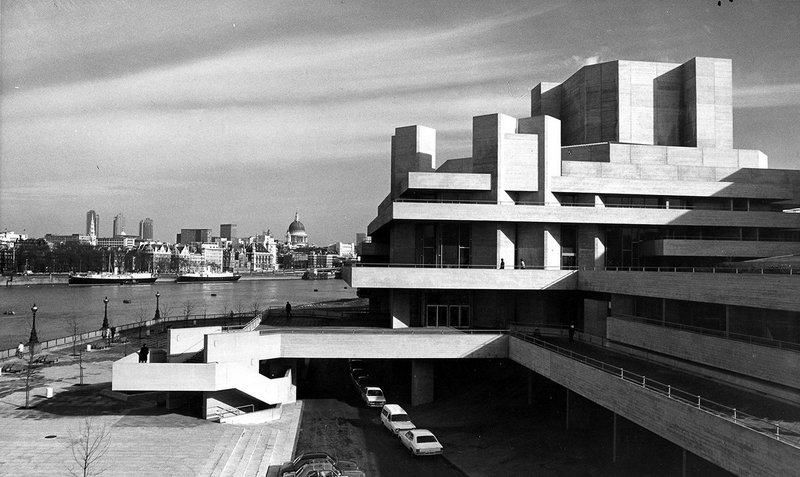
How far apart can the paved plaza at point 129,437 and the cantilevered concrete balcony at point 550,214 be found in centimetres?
1395

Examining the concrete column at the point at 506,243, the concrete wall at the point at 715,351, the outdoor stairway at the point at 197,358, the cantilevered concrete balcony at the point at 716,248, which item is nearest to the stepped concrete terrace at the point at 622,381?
the concrete wall at the point at 715,351

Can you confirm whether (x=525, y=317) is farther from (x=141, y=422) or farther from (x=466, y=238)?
(x=141, y=422)

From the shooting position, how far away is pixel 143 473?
20609mm

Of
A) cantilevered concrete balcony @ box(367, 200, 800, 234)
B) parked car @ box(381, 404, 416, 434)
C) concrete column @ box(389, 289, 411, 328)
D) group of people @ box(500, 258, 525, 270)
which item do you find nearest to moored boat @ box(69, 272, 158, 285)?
concrete column @ box(389, 289, 411, 328)

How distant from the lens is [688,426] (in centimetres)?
1652

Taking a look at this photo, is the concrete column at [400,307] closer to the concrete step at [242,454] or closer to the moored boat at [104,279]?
the concrete step at [242,454]

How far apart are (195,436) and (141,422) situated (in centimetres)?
387

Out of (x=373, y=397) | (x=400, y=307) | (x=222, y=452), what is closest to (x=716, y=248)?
(x=400, y=307)

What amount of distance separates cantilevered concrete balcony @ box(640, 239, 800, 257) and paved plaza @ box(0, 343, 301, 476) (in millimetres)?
24851

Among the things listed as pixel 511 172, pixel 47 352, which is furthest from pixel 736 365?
pixel 47 352

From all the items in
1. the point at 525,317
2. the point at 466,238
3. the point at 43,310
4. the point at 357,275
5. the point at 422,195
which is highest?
the point at 422,195

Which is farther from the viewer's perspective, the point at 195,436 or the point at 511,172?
the point at 511,172

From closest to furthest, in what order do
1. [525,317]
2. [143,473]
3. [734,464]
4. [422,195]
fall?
[734,464]
[143,473]
[525,317]
[422,195]

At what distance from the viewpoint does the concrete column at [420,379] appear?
1366 inches
